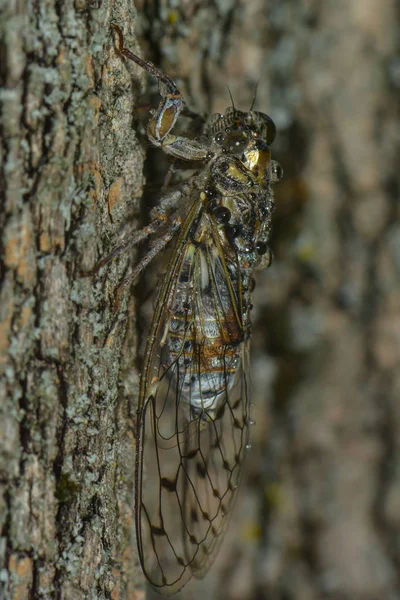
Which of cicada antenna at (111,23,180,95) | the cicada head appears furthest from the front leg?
the cicada head

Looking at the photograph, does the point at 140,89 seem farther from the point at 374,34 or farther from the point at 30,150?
the point at 374,34

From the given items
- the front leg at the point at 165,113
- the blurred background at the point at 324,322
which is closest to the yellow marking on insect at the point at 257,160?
the front leg at the point at 165,113

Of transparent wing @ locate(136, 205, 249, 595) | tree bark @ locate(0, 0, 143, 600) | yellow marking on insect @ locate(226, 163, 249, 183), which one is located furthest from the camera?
yellow marking on insect @ locate(226, 163, 249, 183)

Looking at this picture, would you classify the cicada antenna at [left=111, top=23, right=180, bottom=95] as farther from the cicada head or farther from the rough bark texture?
the cicada head

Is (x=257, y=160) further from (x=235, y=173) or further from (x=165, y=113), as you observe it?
(x=165, y=113)

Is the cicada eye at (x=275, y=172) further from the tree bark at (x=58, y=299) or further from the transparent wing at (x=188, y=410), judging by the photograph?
the tree bark at (x=58, y=299)

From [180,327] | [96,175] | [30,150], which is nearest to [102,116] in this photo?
[96,175]

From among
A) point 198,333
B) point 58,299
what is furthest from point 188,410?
point 58,299
